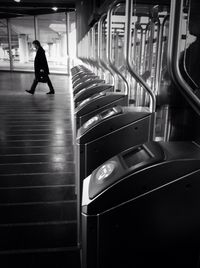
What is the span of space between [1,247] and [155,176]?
1.20 m

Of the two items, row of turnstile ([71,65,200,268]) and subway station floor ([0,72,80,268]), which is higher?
row of turnstile ([71,65,200,268])

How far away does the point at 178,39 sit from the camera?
2.58 ft

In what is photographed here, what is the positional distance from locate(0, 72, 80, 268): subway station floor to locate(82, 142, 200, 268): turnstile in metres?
0.68

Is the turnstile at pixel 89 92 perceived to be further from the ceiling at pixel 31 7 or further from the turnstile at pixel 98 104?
the ceiling at pixel 31 7

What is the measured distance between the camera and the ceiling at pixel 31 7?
10.1m

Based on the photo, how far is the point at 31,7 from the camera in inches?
439

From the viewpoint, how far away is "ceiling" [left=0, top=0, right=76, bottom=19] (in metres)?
10.1

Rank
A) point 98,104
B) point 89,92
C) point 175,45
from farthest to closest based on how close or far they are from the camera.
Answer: point 89,92, point 98,104, point 175,45

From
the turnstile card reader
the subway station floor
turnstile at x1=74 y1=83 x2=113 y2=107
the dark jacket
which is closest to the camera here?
the turnstile card reader

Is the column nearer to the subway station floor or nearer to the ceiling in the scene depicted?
the ceiling

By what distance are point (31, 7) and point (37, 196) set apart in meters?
10.7

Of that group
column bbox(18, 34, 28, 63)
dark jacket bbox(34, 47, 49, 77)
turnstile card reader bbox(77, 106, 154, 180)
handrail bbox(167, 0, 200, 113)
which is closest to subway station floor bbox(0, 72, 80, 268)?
turnstile card reader bbox(77, 106, 154, 180)

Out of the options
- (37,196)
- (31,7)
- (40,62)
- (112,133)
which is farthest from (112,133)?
(31,7)

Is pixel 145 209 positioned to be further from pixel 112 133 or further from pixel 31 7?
pixel 31 7
